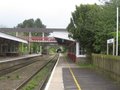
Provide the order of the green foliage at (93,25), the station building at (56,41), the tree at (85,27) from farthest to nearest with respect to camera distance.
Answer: the station building at (56,41)
the tree at (85,27)
the green foliage at (93,25)

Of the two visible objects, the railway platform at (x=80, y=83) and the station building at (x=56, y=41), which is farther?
the station building at (x=56, y=41)

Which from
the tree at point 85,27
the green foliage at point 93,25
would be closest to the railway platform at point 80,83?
the green foliage at point 93,25

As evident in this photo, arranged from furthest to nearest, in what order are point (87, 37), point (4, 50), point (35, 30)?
point (35, 30) → point (4, 50) → point (87, 37)

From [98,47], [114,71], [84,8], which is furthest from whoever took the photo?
[84,8]

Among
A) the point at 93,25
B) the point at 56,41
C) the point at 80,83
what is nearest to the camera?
the point at 80,83

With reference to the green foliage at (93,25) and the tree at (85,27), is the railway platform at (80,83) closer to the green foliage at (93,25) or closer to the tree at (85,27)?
the green foliage at (93,25)

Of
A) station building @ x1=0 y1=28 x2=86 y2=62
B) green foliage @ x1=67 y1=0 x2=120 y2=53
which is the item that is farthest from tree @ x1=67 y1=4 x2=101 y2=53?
station building @ x1=0 y1=28 x2=86 y2=62

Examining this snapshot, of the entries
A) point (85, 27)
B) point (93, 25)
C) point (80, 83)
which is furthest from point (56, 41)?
point (80, 83)

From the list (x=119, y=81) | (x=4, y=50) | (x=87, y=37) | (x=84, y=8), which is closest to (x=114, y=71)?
(x=119, y=81)

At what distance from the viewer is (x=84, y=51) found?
182 ft

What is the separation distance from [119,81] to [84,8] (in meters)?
32.2

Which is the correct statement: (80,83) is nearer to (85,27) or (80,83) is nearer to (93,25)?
(93,25)

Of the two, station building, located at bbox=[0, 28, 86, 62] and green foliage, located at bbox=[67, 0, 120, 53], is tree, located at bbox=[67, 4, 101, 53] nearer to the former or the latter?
green foliage, located at bbox=[67, 0, 120, 53]

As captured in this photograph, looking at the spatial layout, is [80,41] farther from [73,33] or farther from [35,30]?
[35,30]
